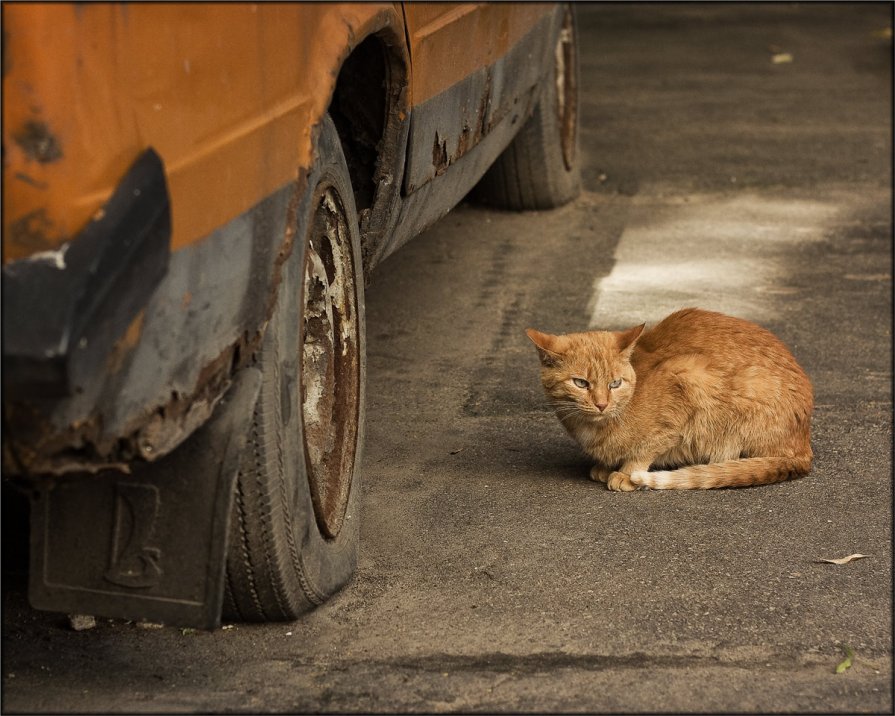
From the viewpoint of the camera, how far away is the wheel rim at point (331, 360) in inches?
142

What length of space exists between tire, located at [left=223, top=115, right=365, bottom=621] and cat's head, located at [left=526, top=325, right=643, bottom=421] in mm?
850

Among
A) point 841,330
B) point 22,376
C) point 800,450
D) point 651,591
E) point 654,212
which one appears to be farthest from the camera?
point 654,212

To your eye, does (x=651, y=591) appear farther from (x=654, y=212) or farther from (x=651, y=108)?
(x=651, y=108)

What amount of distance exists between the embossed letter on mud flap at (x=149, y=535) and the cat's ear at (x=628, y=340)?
6.14 ft

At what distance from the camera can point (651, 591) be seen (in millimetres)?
→ 3559

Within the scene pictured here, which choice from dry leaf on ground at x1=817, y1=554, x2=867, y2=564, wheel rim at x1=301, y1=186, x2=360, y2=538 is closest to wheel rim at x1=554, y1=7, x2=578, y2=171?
wheel rim at x1=301, y1=186, x2=360, y2=538

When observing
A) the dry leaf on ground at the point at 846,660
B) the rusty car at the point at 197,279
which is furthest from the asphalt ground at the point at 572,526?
the rusty car at the point at 197,279

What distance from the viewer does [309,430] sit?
3.73 metres

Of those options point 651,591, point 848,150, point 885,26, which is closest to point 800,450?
point 651,591

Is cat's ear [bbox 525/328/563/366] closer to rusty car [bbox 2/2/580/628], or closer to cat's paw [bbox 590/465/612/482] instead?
cat's paw [bbox 590/465/612/482]

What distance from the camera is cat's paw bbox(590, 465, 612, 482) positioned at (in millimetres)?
4473

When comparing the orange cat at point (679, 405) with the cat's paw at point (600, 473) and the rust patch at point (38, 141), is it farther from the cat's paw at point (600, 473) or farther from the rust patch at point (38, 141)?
the rust patch at point (38, 141)

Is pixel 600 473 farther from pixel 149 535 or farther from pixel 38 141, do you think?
pixel 38 141

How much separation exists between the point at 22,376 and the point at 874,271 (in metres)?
5.51
